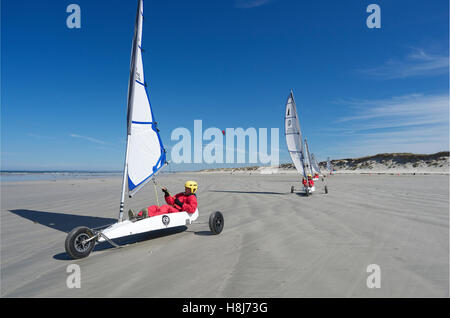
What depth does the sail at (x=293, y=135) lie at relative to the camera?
1633cm

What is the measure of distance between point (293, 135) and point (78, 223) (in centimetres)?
1338

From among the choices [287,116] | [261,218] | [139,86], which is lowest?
[261,218]

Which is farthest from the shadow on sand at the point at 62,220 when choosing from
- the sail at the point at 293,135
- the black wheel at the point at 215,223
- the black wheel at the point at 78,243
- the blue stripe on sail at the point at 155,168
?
the sail at the point at 293,135

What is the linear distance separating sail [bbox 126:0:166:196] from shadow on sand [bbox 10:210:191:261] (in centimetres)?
108

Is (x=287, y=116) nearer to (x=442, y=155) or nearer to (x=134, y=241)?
(x=134, y=241)

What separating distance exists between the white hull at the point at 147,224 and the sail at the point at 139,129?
0.96 m

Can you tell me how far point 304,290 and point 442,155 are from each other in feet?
206

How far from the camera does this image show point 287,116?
17.0 m

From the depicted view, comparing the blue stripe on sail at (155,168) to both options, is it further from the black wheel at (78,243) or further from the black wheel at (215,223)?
the black wheel at (215,223)

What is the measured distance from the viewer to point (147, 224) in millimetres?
5270

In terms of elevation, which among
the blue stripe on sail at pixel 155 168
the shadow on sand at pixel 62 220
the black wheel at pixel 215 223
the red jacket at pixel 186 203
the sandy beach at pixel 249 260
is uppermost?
the blue stripe on sail at pixel 155 168

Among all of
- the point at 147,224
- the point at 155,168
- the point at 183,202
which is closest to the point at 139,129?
the point at 155,168
